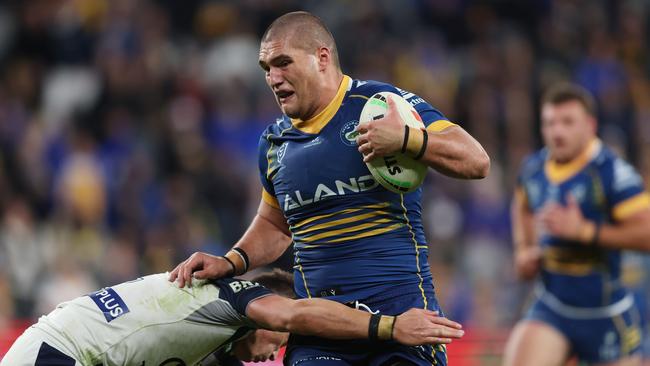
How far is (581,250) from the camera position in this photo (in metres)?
8.23

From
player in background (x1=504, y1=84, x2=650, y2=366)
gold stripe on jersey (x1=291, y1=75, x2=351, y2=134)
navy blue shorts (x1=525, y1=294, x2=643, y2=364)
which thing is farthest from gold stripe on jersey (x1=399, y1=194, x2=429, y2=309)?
navy blue shorts (x1=525, y1=294, x2=643, y2=364)

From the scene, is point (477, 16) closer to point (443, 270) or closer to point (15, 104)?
point (443, 270)

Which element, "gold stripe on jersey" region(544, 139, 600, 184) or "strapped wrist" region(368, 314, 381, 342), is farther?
"gold stripe on jersey" region(544, 139, 600, 184)

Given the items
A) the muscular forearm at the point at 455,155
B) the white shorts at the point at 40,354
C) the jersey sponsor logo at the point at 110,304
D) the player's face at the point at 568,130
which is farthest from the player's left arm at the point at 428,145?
the player's face at the point at 568,130

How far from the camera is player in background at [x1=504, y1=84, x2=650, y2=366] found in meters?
8.05

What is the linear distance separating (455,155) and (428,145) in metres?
0.14

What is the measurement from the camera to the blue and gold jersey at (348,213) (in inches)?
222

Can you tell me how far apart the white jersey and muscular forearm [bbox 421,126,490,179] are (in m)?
1.05

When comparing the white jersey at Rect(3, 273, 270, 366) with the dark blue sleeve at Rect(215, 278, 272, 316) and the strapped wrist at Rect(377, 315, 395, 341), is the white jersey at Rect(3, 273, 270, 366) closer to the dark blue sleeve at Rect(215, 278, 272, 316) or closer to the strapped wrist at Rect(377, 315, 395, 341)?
the dark blue sleeve at Rect(215, 278, 272, 316)

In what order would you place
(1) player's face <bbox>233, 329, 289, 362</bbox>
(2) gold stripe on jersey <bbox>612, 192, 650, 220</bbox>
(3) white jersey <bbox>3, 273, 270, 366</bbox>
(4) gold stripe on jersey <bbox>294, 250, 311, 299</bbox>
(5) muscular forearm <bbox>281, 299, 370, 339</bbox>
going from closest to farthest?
(5) muscular forearm <bbox>281, 299, 370, 339</bbox> < (3) white jersey <bbox>3, 273, 270, 366</bbox> < (4) gold stripe on jersey <bbox>294, 250, 311, 299</bbox> < (1) player's face <bbox>233, 329, 289, 362</bbox> < (2) gold stripe on jersey <bbox>612, 192, 650, 220</bbox>

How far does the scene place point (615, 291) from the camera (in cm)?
820

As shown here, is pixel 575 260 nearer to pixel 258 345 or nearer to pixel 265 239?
pixel 265 239

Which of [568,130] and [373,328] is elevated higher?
[568,130]

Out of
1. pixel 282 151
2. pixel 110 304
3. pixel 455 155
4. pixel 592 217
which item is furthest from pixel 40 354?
pixel 592 217
